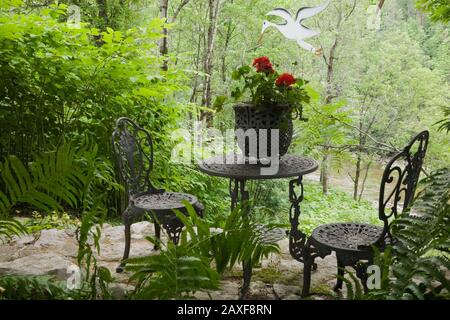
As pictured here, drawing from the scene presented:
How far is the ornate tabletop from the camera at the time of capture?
188 cm

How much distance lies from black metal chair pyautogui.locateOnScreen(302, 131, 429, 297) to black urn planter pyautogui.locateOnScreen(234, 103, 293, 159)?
44 cm

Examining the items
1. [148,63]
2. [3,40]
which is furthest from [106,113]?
[3,40]

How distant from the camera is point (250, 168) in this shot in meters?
2.00

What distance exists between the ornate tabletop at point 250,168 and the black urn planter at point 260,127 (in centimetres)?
8

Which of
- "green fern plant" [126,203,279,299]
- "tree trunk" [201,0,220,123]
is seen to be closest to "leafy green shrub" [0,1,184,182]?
"green fern plant" [126,203,279,299]

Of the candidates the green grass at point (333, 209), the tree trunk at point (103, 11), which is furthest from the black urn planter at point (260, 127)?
the green grass at point (333, 209)

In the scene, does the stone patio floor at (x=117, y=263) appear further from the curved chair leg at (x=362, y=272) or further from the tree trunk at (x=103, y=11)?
the tree trunk at (x=103, y=11)

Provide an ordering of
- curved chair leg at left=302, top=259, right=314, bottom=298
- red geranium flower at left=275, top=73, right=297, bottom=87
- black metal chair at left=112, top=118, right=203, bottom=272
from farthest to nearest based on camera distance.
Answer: black metal chair at left=112, top=118, right=203, bottom=272
red geranium flower at left=275, top=73, right=297, bottom=87
curved chair leg at left=302, top=259, right=314, bottom=298

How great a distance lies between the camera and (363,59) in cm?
924

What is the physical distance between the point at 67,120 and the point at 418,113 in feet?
24.6

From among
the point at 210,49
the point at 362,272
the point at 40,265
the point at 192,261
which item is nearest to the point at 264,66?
the point at 362,272

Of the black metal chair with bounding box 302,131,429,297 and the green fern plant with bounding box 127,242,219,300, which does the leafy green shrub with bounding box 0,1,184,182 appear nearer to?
the black metal chair with bounding box 302,131,429,297

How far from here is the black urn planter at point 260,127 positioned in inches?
76.2

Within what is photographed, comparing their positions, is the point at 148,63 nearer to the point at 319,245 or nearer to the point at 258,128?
the point at 258,128
